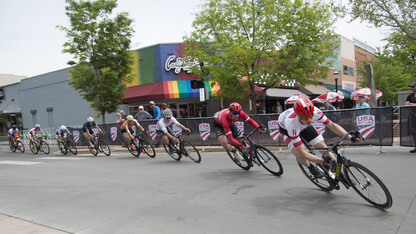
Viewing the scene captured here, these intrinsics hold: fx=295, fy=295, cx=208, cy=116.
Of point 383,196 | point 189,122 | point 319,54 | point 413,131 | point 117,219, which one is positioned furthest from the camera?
point 319,54

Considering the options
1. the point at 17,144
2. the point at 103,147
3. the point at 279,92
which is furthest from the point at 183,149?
the point at 279,92

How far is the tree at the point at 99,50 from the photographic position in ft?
61.0

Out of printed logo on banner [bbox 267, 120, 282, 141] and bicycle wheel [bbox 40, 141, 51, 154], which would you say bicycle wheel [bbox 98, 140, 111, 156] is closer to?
bicycle wheel [bbox 40, 141, 51, 154]

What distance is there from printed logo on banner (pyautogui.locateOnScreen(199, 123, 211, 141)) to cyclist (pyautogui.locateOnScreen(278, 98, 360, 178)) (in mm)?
8007

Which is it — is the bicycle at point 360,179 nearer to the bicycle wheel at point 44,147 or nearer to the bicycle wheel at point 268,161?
the bicycle wheel at point 268,161

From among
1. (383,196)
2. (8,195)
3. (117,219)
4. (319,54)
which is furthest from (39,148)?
(383,196)

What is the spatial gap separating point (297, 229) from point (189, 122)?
34.8 feet

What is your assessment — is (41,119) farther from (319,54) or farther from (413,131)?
(413,131)

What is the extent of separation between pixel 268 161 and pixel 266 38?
1055 cm

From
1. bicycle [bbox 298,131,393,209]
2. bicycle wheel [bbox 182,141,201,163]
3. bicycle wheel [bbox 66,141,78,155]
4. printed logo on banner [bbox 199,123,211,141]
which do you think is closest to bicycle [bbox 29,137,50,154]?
bicycle wheel [bbox 66,141,78,155]

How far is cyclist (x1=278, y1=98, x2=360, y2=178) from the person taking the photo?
483 centimetres

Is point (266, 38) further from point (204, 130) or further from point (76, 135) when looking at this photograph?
point (76, 135)

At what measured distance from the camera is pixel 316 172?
5355mm

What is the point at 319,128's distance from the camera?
35.7 ft
